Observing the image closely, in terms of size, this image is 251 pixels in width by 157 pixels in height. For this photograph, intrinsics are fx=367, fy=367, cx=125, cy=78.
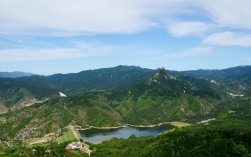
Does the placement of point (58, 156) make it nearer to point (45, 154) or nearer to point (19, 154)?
point (45, 154)

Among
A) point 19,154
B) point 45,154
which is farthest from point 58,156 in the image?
point 19,154

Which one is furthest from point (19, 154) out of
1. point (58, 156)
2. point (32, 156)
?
point (58, 156)

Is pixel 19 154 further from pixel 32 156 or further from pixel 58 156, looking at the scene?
pixel 58 156
